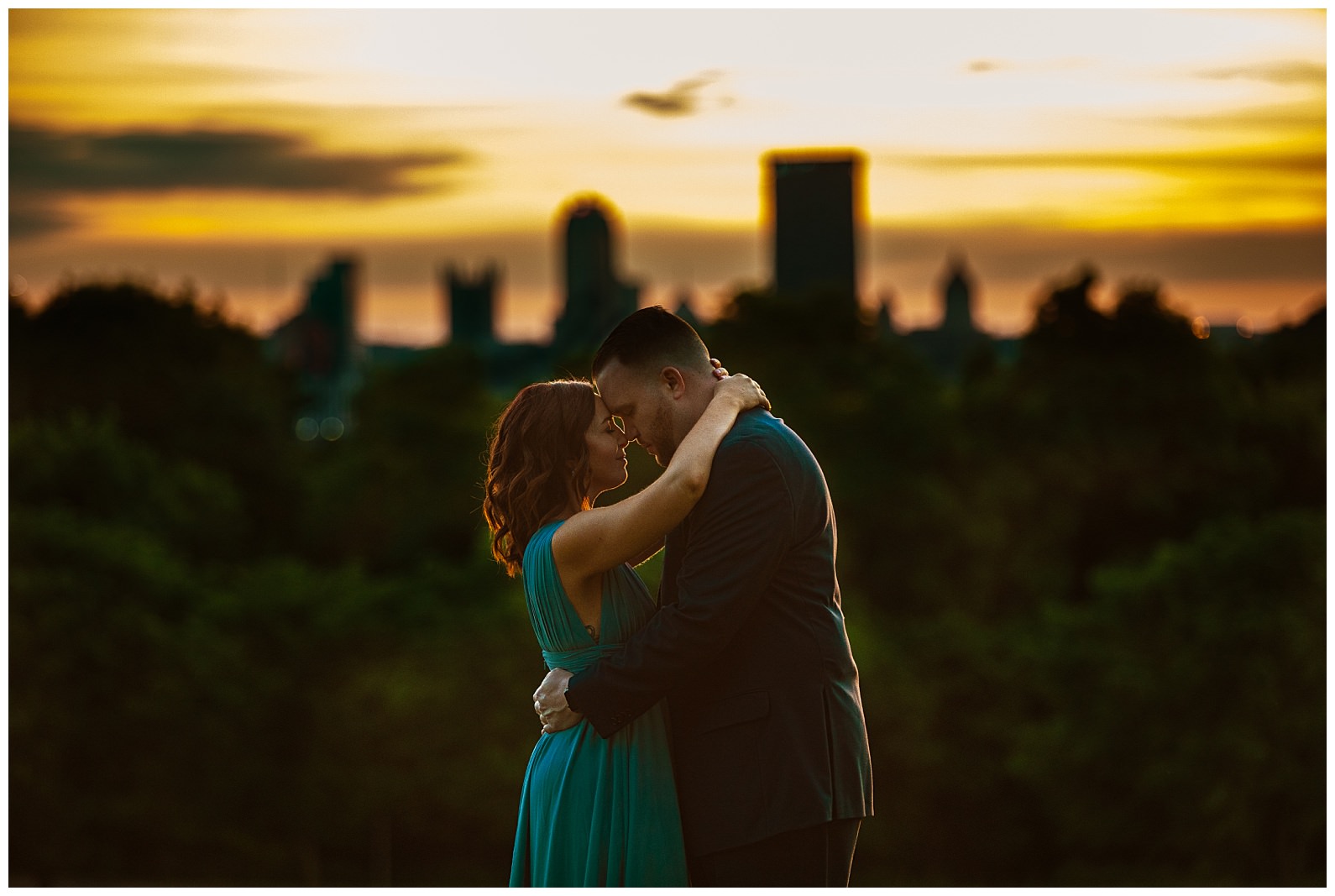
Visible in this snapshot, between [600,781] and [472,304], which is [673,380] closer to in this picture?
[600,781]

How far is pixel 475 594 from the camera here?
113 feet

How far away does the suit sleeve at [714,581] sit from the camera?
3582 mm

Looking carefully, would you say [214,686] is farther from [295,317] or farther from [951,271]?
[951,271]

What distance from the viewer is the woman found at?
3.86 meters

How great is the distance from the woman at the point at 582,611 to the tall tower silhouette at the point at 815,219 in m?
38.0

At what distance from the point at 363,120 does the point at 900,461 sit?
15769 millimetres

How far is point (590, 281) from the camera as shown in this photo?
45.9 m

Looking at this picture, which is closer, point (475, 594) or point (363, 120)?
point (475, 594)

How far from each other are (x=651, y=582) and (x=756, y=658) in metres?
24.7

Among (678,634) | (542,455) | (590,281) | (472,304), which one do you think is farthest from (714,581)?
(472,304)

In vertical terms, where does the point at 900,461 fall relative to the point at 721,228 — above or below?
below

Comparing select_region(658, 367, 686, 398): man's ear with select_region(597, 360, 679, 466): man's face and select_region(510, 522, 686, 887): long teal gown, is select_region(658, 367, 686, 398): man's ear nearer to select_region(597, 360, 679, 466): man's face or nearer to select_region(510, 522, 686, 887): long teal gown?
select_region(597, 360, 679, 466): man's face

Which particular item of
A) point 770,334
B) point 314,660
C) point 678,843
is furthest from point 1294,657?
point 678,843

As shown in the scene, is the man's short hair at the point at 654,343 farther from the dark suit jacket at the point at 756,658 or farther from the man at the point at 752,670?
the dark suit jacket at the point at 756,658
